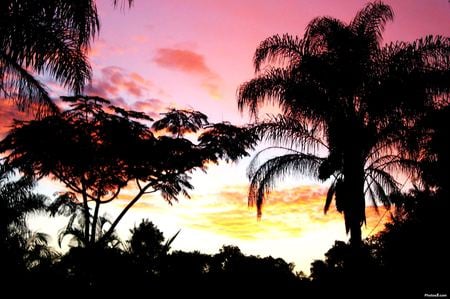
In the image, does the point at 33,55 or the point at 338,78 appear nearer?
the point at 33,55

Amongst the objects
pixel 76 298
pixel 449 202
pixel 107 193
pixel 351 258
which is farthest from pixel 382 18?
pixel 107 193

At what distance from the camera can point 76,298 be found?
809 cm

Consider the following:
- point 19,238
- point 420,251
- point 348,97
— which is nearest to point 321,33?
point 348,97

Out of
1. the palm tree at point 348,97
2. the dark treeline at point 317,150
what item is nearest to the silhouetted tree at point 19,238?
the dark treeline at point 317,150

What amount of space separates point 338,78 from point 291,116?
1.87 m

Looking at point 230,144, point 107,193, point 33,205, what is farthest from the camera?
point 33,205

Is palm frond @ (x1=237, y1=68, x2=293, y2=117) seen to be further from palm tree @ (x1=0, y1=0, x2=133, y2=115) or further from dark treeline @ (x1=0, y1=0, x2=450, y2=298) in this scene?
palm tree @ (x1=0, y1=0, x2=133, y2=115)

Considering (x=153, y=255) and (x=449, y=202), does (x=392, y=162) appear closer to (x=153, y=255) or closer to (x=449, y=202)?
(x=449, y=202)

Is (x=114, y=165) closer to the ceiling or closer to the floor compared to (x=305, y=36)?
closer to the floor

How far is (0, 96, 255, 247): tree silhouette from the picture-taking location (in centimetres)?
1969

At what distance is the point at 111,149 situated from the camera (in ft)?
68.2

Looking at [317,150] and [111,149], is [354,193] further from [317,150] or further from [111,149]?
[111,149]

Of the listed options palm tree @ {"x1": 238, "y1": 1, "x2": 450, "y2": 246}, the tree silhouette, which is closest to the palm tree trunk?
palm tree @ {"x1": 238, "y1": 1, "x2": 450, "y2": 246}

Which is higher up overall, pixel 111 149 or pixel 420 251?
pixel 111 149
